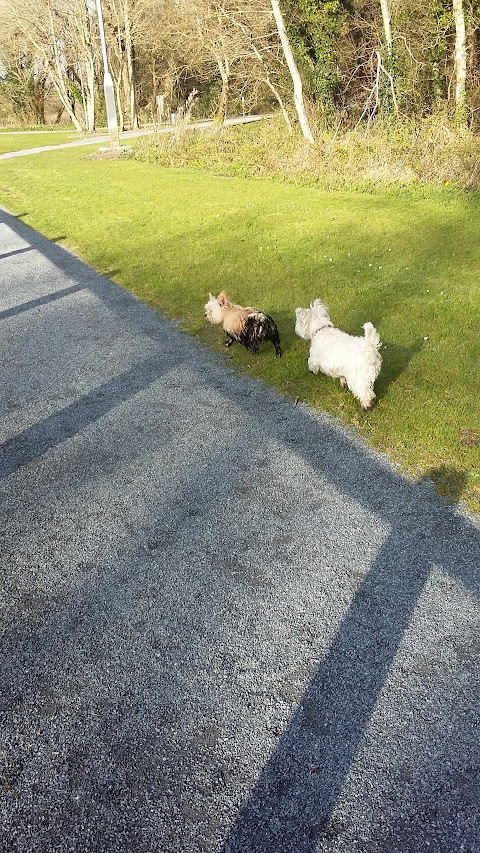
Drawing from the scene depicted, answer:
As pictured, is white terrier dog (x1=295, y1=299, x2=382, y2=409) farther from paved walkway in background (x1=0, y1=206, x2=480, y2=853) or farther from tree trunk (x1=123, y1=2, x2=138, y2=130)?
tree trunk (x1=123, y1=2, x2=138, y2=130)

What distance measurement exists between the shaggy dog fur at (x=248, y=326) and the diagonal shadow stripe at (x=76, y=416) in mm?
871

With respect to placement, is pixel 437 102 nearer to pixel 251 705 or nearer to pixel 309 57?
pixel 309 57

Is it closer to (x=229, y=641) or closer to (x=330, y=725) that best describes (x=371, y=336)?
(x=229, y=641)

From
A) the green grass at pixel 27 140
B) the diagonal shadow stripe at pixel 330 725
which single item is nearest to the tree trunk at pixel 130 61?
the green grass at pixel 27 140

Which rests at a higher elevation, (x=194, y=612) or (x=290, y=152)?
(x=290, y=152)

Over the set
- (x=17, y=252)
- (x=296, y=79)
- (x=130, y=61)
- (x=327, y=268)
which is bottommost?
(x=327, y=268)

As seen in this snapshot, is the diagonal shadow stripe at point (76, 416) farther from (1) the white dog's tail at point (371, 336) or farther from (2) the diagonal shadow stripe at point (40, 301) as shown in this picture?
(2) the diagonal shadow stripe at point (40, 301)

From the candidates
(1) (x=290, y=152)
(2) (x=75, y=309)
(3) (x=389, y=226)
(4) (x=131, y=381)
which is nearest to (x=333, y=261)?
(3) (x=389, y=226)

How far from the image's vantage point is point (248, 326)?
6637mm

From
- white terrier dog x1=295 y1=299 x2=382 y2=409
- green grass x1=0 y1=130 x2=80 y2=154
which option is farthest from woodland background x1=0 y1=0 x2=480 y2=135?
white terrier dog x1=295 y1=299 x2=382 y2=409

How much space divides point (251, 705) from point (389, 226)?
11.1 metres

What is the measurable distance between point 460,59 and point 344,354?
15544 millimetres

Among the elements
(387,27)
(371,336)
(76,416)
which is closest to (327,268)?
(371,336)

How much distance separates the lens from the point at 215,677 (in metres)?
3.06
